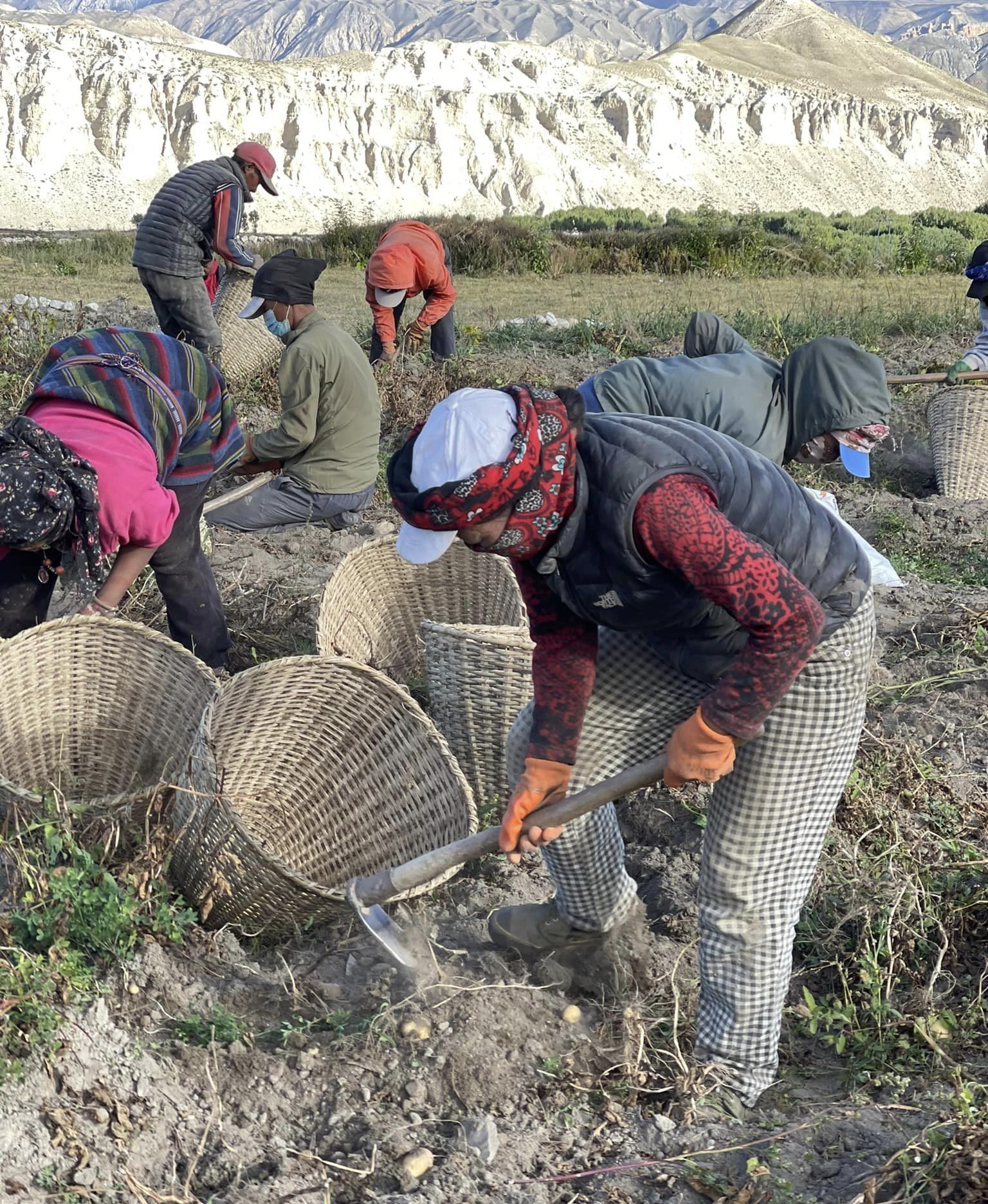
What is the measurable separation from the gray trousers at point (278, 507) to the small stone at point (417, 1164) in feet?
10.9

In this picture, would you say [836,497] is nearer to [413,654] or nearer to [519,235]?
[413,654]

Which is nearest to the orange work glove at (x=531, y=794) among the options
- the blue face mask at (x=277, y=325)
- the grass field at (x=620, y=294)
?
the blue face mask at (x=277, y=325)

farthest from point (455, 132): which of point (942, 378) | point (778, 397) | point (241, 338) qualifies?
point (778, 397)

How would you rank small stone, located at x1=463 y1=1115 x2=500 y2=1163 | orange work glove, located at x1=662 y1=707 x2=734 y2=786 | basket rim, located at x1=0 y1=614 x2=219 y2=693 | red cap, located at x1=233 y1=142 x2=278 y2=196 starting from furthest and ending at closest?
red cap, located at x1=233 y1=142 x2=278 y2=196 < basket rim, located at x1=0 y1=614 x2=219 y2=693 < small stone, located at x1=463 y1=1115 x2=500 y2=1163 < orange work glove, located at x1=662 y1=707 x2=734 y2=786

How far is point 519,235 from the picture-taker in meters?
15.9

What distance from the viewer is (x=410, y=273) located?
7.11 meters

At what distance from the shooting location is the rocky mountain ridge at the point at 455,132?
138ft

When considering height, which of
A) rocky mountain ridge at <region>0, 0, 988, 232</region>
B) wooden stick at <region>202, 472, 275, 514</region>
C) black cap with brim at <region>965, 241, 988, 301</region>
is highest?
rocky mountain ridge at <region>0, 0, 988, 232</region>

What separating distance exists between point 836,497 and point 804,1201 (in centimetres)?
476

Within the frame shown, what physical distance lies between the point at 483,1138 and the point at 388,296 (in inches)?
227

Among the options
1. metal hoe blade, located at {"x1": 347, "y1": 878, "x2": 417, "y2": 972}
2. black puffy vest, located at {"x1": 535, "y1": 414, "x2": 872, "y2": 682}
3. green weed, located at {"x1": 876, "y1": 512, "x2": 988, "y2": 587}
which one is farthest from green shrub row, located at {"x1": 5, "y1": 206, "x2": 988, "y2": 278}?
black puffy vest, located at {"x1": 535, "y1": 414, "x2": 872, "y2": 682}

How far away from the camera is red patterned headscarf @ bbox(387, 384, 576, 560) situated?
5.77 ft

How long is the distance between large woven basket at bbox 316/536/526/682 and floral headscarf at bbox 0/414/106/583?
1.12 metres

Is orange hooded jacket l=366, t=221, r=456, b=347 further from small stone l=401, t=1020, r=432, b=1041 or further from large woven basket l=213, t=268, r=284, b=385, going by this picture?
small stone l=401, t=1020, r=432, b=1041
